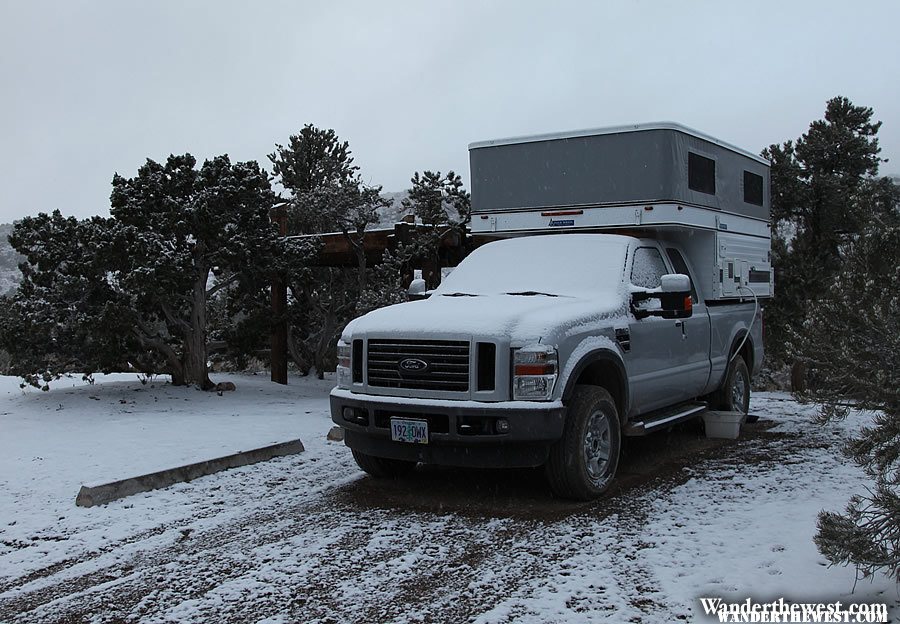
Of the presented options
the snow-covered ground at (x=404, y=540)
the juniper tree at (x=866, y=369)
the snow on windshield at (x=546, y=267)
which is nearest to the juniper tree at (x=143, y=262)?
the snow-covered ground at (x=404, y=540)

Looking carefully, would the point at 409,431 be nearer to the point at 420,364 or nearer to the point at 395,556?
the point at 420,364

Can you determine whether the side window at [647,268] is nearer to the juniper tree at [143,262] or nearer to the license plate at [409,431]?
the license plate at [409,431]

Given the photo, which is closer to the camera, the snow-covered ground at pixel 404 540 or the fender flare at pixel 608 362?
the snow-covered ground at pixel 404 540

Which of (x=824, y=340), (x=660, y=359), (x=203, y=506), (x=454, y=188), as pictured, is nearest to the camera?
(x=824, y=340)

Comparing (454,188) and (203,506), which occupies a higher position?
(454,188)

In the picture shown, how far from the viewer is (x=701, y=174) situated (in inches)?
310

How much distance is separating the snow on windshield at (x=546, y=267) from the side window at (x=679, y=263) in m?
0.84

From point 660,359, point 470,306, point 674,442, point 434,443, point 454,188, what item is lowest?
point 674,442

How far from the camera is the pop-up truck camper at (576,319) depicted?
17.3 feet

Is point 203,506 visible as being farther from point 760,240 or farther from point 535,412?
point 760,240

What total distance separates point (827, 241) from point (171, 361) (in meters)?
15.9

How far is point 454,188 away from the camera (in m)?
14.3

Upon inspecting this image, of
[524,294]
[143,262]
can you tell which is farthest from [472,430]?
[143,262]

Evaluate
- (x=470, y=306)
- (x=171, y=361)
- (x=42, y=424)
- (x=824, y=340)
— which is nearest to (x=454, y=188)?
(x=171, y=361)
